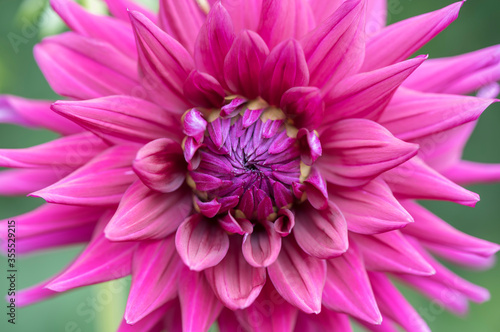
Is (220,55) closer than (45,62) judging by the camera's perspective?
Yes

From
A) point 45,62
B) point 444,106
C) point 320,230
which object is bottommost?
point 320,230

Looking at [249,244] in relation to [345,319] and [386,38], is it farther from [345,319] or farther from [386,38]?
[386,38]

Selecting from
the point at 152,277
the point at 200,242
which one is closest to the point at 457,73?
the point at 200,242

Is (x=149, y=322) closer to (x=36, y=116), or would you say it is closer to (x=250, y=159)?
(x=250, y=159)

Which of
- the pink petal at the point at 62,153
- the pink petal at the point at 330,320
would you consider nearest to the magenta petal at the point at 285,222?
the pink petal at the point at 330,320

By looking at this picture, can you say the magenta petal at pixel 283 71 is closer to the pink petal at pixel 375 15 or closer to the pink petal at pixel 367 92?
the pink petal at pixel 367 92

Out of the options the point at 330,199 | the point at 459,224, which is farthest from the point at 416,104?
the point at 459,224
